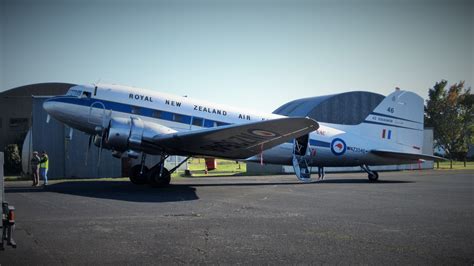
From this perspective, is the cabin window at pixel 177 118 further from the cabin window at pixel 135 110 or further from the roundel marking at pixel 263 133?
the roundel marking at pixel 263 133

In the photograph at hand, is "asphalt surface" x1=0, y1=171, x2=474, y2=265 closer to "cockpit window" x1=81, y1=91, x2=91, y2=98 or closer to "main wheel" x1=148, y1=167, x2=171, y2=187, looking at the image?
"main wheel" x1=148, y1=167, x2=171, y2=187

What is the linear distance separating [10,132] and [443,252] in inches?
1757

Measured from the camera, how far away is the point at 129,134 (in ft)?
52.6

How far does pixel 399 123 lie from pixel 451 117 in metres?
43.4

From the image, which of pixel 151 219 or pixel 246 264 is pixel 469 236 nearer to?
pixel 246 264

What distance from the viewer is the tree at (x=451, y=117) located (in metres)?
57.4

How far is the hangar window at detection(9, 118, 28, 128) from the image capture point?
42594 mm

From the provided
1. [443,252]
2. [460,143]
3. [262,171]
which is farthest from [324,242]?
[460,143]

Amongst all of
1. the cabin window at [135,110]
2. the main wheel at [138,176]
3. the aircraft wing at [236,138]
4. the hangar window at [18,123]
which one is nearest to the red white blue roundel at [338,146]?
the aircraft wing at [236,138]

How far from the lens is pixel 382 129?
70.6 feet

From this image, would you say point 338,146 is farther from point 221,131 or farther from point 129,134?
point 129,134

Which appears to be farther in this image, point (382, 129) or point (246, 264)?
point (382, 129)

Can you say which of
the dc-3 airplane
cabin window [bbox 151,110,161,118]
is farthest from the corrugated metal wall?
cabin window [bbox 151,110,161,118]

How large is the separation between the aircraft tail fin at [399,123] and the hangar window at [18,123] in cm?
3546
